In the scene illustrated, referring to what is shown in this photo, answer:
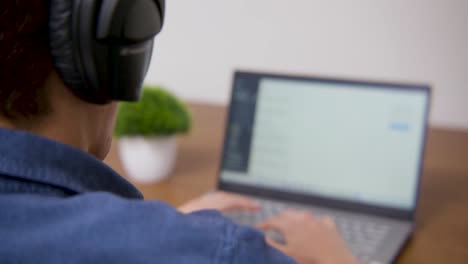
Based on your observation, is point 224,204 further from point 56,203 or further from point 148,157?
point 56,203

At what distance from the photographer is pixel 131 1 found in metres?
0.43

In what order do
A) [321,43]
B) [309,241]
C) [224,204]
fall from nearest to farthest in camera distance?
[309,241] < [224,204] < [321,43]

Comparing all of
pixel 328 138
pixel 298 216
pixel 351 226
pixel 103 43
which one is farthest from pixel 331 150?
pixel 103 43

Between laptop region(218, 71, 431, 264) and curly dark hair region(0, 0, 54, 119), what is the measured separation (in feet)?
1.77

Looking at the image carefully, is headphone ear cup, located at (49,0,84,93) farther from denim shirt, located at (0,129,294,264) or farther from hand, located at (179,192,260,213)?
hand, located at (179,192,260,213)

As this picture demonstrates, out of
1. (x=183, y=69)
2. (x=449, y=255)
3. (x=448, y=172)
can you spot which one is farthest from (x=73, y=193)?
(x=183, y=69)

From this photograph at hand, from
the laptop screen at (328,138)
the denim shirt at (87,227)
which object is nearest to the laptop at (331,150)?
the laptop screen at (328,138)

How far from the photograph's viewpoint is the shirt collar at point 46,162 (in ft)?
1.30

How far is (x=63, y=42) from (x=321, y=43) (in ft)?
3.98

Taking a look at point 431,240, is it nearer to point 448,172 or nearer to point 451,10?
point 448,172

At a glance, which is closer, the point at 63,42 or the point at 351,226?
the point at 63,42

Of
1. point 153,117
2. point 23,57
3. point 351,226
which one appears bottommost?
point 351,226

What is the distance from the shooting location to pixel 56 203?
387mm

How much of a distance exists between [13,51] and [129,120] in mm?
619
